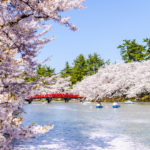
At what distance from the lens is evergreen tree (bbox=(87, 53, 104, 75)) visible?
68750 mm

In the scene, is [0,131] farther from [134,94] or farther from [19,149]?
[134,94]

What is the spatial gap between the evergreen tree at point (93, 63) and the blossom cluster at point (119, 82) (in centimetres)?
1403

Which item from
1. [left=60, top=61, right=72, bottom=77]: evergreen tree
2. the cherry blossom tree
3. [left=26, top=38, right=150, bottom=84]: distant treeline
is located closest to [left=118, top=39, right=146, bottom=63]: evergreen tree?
[left=26, top=38, right=150, bottom=84]: distant treeline

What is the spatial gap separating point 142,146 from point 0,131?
6964 mm

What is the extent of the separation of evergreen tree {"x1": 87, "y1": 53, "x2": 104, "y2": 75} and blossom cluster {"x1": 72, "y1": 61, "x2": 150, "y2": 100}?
46.0ft

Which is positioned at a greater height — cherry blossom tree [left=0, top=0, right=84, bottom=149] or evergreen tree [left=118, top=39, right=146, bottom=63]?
evergreen tree [left=118, top=39, right=146, bottom=63]

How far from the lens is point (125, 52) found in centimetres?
6625

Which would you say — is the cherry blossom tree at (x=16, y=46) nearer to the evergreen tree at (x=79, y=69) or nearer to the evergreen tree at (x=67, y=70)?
the evergreen tree at (x=79, y=69)

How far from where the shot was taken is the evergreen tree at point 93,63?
68750 millimetres

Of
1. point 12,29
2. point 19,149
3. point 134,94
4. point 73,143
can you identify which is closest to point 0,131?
point 12,29

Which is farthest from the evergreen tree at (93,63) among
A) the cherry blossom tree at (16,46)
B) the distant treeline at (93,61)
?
the cherry blossom tree at (16,46)

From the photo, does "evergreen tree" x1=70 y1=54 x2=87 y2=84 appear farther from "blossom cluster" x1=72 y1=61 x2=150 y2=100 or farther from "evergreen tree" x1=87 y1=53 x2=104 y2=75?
"blossom cluster" x1=72 y1=61 x2=150 y2=100

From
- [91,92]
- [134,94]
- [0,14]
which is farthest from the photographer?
[91,92]

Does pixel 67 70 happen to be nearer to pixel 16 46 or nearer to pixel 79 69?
pixel 79 69
